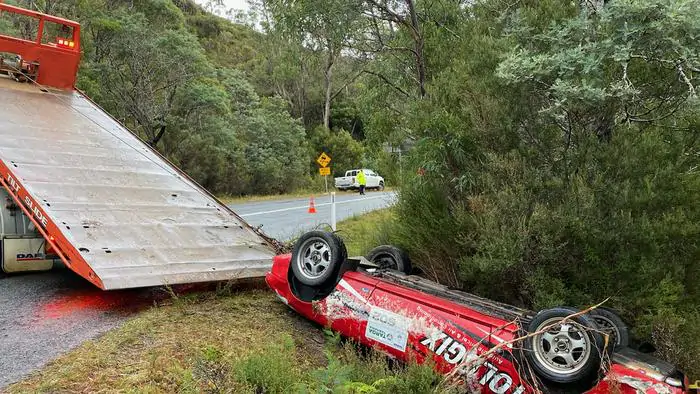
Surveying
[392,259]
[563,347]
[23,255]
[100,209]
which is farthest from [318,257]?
[23,255]

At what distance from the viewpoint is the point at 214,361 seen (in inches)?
157

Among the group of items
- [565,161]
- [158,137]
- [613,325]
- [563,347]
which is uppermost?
[565,161]

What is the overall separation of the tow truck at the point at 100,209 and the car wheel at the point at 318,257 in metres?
0.92

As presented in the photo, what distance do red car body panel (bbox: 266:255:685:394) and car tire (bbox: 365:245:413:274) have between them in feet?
3.58

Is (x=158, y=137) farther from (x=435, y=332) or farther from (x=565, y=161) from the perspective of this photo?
(x=435, y=332)

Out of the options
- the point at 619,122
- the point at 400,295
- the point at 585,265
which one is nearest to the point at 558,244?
the point at 585,265

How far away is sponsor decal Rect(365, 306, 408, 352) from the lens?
173 inches

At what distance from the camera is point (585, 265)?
5.21 meters

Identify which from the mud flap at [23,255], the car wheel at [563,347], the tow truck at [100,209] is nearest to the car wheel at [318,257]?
the tow truck at [100,209]

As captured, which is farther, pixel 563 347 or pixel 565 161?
pixel 565 161

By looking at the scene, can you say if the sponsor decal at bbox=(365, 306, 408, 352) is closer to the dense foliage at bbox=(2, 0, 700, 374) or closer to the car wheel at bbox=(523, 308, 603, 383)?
the car wheel at bbox=(523, 308, 603, 383)

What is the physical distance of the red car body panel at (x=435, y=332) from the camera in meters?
3.58

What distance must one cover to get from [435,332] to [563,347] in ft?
3.16

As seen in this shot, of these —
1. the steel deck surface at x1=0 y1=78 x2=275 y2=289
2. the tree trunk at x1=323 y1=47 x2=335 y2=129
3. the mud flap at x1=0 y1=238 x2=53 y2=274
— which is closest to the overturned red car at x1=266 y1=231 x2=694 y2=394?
the steel deck surface at x1=0 y1=78 x2=275 y2=289
